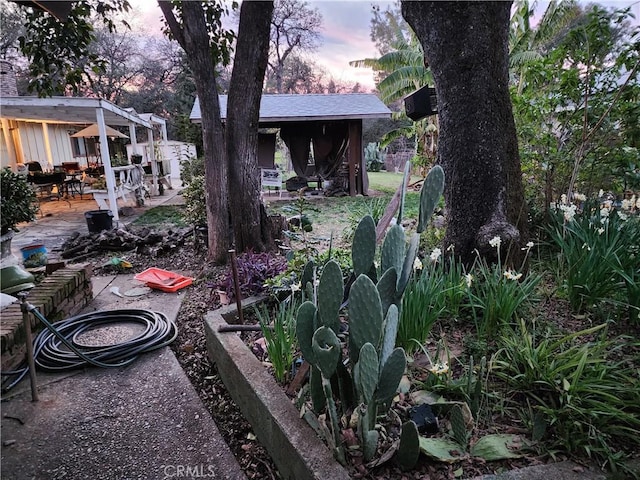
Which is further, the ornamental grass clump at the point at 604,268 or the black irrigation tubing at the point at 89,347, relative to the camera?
the black irrigation tubing at the point at 89,347

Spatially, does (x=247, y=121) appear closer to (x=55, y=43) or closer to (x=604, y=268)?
(x=55, y=43)

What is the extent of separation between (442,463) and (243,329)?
59.0 inches

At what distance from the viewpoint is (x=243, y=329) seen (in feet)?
A: 8.37

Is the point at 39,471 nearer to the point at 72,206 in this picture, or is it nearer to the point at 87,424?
the point at 87,424

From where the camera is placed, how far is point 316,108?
11.6 metres

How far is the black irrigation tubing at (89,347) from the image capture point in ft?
9.02

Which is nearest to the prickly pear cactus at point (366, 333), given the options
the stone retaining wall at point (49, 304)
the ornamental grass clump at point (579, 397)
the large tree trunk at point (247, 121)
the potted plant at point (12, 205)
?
the ornamental grass clump at point (579, 397)

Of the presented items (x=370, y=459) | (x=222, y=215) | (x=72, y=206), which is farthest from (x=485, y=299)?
(x=72, y=206)

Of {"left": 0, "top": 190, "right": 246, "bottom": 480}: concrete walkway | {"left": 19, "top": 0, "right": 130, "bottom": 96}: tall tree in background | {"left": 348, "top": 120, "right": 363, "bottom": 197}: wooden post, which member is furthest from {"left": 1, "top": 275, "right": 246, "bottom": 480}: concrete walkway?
{"left": 348, "top": 120, "right": 363, "bottom": 197}: wooden post

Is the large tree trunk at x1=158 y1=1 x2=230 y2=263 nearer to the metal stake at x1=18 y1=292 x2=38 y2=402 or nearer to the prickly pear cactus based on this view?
the metal stake at x1=18 y1=292 x2=38 y2=402

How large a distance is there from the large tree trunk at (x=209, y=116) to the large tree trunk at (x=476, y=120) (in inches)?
109

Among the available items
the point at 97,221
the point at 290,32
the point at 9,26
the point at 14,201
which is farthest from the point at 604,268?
the point at 290,32

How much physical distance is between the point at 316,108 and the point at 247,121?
753 cm

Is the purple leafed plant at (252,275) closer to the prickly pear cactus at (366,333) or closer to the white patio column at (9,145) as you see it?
the prickly pear cactus at (366,333)
